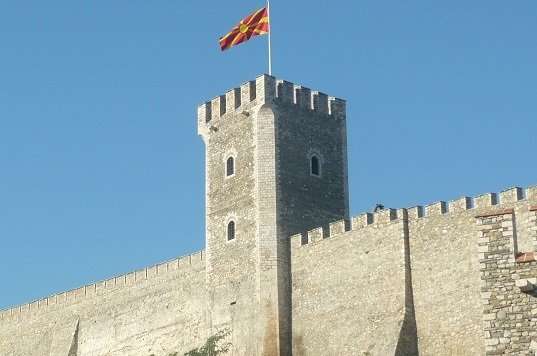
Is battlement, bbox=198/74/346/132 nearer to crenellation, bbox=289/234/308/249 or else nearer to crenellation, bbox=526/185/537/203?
crenellation, bbox=289/234/308/249

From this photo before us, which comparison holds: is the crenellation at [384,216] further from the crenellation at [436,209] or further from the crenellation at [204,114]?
the crenellation at [204,114]

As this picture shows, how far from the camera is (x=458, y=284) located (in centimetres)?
3155

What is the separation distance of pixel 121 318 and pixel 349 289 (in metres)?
12.1

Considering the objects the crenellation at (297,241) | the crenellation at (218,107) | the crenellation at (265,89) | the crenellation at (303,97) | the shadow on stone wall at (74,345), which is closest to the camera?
the crenellation at (297,241)

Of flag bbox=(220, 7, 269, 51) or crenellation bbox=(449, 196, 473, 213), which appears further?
flag bbox=(220, 7, 269, 51)

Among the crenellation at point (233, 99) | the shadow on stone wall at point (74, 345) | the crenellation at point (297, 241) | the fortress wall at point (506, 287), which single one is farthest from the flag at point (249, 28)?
the fortress wall at point (506, 287)

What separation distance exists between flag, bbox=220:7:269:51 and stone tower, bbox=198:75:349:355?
1.37m

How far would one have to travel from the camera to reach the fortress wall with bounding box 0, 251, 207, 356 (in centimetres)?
4081

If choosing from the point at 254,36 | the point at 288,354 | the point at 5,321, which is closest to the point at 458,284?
the point at 288,354

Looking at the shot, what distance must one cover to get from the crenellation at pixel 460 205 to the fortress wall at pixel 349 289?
166cm

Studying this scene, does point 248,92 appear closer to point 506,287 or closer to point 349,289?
point 349,289

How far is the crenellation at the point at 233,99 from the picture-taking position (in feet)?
129

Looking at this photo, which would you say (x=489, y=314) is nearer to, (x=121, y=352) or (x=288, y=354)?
(x=288, y=354)

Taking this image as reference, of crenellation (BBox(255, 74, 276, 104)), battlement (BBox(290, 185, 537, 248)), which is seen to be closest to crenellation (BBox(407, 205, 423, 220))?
battlement (BBox(290, 185, 537, 248))
